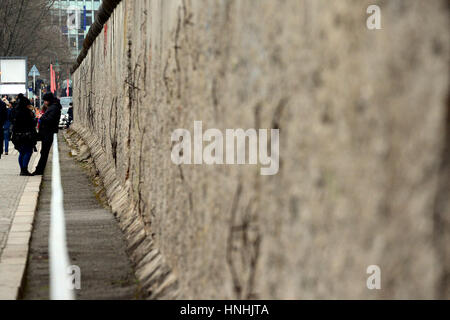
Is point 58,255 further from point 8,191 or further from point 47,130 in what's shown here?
point 47,130

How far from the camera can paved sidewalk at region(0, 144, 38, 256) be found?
10.2m

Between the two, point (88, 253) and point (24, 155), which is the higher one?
point (24, 155)

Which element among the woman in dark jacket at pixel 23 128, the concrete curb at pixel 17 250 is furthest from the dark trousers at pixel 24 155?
Result: the concrete curb at pixel 17 250

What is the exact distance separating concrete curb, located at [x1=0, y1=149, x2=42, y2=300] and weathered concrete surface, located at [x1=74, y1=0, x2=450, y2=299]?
1235mm

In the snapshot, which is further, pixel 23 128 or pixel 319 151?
pixel 23 128

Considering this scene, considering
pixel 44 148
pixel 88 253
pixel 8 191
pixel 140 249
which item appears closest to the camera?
pixel 140 249

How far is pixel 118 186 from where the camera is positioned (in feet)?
39.2

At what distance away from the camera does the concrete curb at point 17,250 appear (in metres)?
6.64

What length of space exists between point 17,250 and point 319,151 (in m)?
5.74

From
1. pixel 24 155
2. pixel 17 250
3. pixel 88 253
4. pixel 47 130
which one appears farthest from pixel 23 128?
pixel 88 253

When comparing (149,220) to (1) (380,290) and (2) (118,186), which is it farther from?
(1) (380,290)

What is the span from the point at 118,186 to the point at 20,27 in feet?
148

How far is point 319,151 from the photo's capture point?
3062 mm
